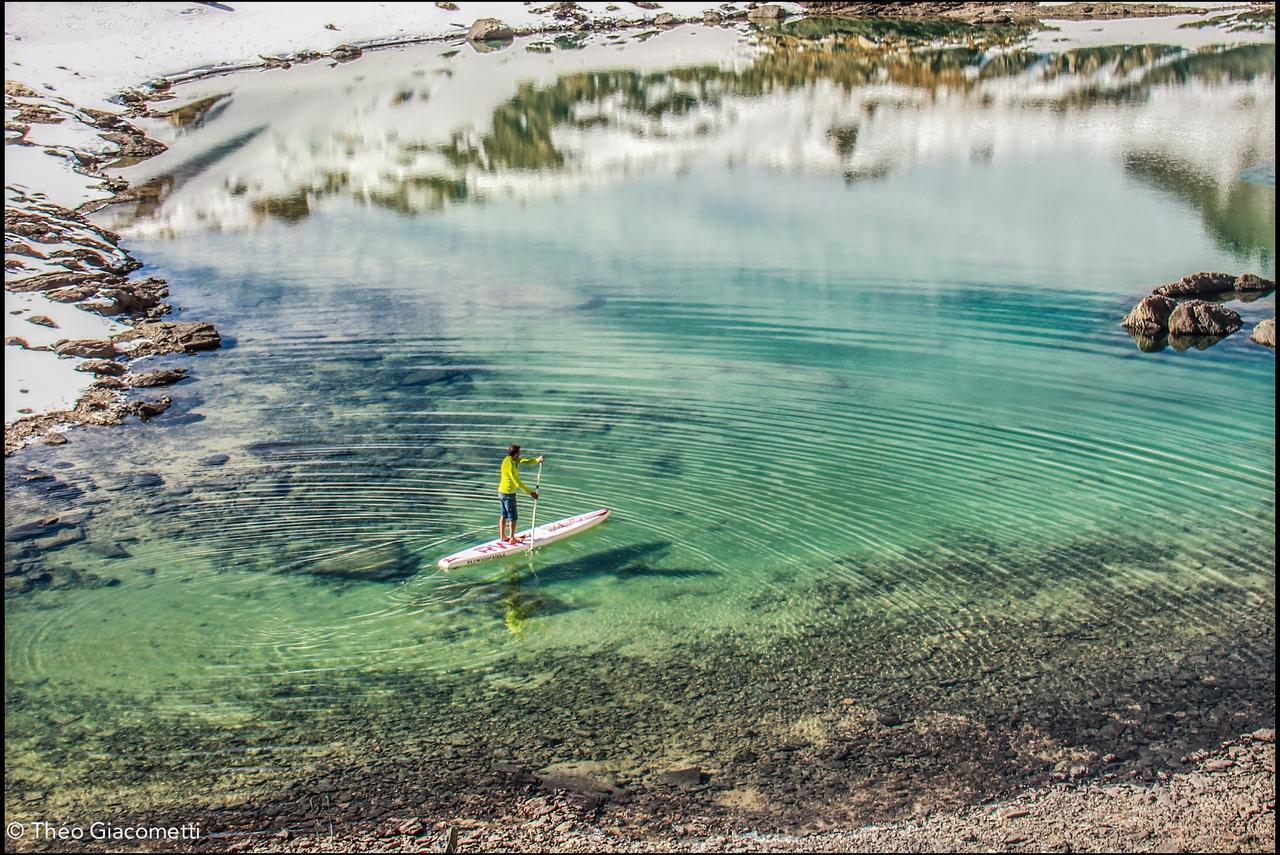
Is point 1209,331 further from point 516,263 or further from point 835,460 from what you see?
point 516,263

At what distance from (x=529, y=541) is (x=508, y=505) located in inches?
30.1

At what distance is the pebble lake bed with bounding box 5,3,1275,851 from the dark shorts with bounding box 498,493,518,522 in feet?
3.32

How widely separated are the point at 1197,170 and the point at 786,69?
3516cm

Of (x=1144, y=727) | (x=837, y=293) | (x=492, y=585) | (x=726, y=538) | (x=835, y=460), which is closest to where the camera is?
(x=1144, y=727)

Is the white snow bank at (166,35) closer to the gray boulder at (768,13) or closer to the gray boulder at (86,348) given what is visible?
the gray boulder at (768,13)

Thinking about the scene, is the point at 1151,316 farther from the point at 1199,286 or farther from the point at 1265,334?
the point at 1199,286

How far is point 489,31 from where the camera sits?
319 ft

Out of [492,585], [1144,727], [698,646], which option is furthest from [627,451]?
[1144,727]

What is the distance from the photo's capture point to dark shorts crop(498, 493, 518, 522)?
69.1 ft

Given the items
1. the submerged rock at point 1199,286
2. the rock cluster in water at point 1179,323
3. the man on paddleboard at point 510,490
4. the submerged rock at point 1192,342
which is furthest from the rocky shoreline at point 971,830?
the submerged rock at point 1199,286

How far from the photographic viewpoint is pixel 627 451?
25.1m

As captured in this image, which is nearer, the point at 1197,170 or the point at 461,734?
the point at 461,734

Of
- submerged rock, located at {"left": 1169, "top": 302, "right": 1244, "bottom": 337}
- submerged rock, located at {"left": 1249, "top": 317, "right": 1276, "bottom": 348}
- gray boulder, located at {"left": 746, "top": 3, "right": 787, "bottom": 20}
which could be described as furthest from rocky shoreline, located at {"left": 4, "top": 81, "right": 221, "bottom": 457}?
gray boulder, located at {"left": 746, "top": 3, "right": 787, "bottom": 20}

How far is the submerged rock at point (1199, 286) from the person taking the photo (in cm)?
3416
